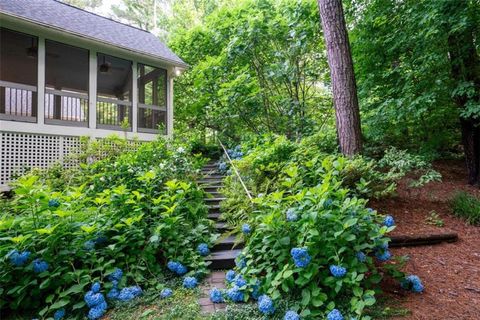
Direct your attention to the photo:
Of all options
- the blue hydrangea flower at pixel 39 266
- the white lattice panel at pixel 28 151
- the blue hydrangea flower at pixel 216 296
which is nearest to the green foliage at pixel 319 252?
the blue hydrangea flower at pixel 216 296

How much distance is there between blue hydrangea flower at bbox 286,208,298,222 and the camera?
216cm

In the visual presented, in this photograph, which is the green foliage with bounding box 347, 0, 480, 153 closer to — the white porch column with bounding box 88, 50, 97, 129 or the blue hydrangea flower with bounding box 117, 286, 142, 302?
the blue hydrangea flower with bounding box 117, 286, 142, 302

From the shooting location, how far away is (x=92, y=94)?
7.04m

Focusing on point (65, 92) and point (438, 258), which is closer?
point (438, 258)

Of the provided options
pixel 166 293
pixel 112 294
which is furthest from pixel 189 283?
pixel 112 294

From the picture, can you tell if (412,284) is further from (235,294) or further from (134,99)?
(134,99)

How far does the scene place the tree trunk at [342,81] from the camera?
13.5ft

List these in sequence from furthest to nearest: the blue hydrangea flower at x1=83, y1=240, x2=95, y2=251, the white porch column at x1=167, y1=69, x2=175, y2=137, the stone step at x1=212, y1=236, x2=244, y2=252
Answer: the white porch column at x1=167, y1=69, x2=175, y2=137, the stone step at x1=212, y1=236, x2=244, y2=252, the blue hydrangea flower at x1=83, y1=240, x2=95, y2=251

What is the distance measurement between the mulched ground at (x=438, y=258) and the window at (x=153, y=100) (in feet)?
21.6

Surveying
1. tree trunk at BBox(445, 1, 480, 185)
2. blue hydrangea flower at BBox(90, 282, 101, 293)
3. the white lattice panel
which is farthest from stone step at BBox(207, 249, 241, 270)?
the white lattice panel

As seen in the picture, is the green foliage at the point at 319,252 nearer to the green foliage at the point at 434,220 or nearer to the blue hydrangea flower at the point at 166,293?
the blue hydrangea flower at the point at 166,293

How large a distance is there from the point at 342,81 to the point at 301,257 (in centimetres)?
313

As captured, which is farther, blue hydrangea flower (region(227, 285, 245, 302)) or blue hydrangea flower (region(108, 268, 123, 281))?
blue hydrangea flower (region(108, 268, 123, 281))

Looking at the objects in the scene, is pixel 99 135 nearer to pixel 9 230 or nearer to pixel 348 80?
pixel 9 230
